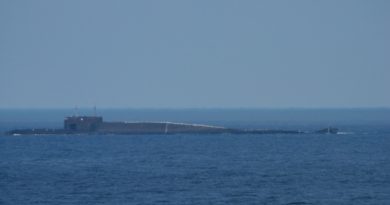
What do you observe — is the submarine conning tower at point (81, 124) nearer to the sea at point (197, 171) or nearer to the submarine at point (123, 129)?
the submarine at point (123, 129)

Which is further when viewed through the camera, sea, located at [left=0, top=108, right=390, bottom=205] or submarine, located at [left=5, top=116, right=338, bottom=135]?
submarine, located at [left=5, top=116, right=338, bottom=135]

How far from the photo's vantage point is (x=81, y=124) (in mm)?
134375

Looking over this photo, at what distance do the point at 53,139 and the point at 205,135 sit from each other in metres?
19.0

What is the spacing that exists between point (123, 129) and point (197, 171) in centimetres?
6395

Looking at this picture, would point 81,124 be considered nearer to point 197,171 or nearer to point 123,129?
point 123,129

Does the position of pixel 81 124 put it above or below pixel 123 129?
above

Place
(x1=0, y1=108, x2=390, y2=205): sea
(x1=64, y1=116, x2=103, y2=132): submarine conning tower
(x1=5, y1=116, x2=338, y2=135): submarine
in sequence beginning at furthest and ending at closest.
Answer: (x1=5, y1=116, x2=338, y2=135): submarine → (x1=64, y1=116, x2=103, y2=132): submarine conning tower → (x1=0, y1=108, x2=390, y2=205): sea

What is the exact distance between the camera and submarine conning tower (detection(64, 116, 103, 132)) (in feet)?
439

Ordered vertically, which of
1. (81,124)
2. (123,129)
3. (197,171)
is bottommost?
(197,171)

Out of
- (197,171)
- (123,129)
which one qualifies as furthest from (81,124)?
(197,171)

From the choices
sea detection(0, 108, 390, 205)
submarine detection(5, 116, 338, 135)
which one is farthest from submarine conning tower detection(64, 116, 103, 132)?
sea detection(0, 108, 390, 205)

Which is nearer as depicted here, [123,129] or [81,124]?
[81,124]

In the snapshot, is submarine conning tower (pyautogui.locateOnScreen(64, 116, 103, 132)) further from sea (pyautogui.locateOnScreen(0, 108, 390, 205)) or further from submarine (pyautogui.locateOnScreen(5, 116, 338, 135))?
sea (pyautogui.locateOnScreen(0, 108, 390, 205))

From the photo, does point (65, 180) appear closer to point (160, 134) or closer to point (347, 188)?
point (347, 188)
